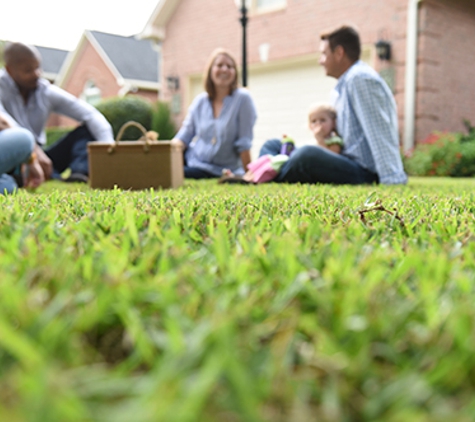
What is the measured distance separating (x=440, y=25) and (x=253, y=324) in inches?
383

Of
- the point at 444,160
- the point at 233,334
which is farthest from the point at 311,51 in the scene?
the point at 233,334

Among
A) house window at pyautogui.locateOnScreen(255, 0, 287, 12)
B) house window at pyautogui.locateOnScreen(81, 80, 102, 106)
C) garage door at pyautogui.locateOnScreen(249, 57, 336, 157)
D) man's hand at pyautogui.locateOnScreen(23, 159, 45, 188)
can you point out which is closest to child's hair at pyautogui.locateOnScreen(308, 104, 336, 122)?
man's hand at pyautogui.locateOnScreen(23, 159, 45, 188)

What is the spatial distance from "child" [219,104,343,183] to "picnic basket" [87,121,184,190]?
0.71 metres

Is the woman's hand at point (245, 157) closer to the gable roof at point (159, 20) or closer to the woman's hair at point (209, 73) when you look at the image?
the woman's hair at point (209, 73)

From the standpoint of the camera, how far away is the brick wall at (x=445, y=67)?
28.8 ft

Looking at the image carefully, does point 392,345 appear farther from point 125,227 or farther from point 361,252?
point 125,227

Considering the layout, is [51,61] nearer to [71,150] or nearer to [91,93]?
[91,93]

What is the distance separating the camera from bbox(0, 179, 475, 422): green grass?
1.52ft

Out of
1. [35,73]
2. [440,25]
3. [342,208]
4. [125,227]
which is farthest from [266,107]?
[125,227]

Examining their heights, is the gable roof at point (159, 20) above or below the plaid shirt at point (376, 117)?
above

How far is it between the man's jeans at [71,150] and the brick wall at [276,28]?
5.83 metres

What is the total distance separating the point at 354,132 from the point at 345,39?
2.64 feet

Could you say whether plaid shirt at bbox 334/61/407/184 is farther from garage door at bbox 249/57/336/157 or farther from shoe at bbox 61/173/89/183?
garage door at bbox 249/57/336/157

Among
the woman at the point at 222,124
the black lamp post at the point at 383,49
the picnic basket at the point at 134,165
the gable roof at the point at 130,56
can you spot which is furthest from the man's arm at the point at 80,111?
the gable roof at the point at 130,56
